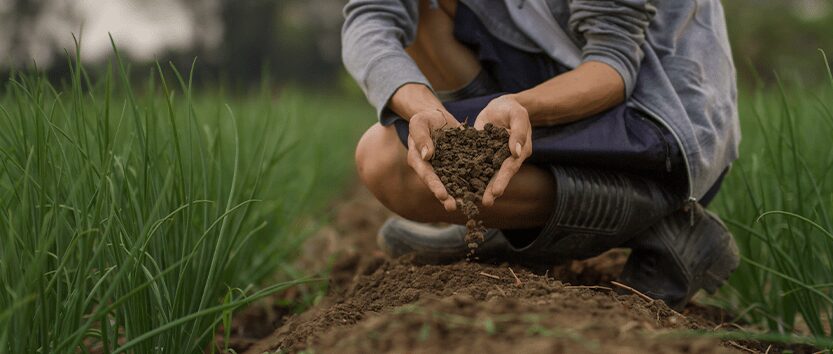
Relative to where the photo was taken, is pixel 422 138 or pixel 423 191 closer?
pixel 422 138

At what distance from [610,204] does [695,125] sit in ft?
0.77

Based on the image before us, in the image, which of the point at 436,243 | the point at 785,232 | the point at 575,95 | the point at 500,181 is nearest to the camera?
the point at 500,181

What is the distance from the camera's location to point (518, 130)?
54.6 inches

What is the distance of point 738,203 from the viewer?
74.1 inches

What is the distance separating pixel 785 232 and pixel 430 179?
83 cm

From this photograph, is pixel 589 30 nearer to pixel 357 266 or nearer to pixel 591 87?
pixel 591 87

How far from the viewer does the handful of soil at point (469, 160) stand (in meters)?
1.37

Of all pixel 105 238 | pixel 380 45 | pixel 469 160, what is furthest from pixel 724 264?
pixel 105 238

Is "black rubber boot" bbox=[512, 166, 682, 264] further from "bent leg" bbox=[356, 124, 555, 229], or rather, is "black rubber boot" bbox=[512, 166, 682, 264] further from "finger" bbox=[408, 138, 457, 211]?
"finger" bbox=[408, 138, 457, 211]

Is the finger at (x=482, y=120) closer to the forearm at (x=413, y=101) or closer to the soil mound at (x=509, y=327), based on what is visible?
the forearm at (x=413, y=101)

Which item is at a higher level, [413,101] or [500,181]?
[413,101]

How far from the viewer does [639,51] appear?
1.66 meters

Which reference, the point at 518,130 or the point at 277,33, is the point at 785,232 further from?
the point at 277,33

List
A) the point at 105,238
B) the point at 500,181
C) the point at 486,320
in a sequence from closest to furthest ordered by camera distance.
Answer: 1. the point at 486,320
2. the point at 105,238
3. the point at 500,181
